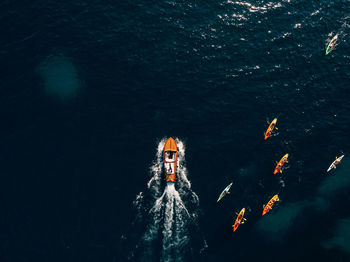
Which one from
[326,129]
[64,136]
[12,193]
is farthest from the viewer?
[326,129]

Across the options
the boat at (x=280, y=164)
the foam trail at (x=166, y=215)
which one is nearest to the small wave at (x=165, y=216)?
the foam trail at (x=166, y=215)

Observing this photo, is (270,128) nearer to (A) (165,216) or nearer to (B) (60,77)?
(A) (165,216)

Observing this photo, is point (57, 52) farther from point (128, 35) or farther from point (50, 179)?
point (50, 179)

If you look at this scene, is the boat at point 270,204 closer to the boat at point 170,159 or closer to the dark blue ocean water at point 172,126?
the dark blue ocean water at point 172,126

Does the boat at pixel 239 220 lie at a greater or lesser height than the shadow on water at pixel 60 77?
lesser

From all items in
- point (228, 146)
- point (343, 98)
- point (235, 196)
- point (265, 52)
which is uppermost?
point (265, 52)

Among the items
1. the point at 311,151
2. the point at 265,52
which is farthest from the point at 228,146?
the point at 265,52
